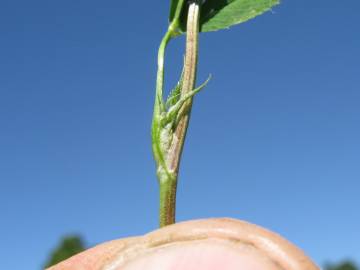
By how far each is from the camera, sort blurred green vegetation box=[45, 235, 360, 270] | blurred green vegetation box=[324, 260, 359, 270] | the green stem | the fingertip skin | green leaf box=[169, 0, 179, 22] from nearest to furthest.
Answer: the fingertip skin
the green stem
green leaf box=[169, 0, 179, 22]
blurred green vegetation box=[45, 235, 360, 270]
blurred green vegetation box=[324, 260, 359, 270]

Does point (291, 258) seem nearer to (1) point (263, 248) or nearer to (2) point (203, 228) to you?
(1) point (263, 248)

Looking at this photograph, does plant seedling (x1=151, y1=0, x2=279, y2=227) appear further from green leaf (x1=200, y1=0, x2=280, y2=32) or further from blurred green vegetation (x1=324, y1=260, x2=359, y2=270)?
blurred green vegetation (x1=324, y1=260, x2=359, y2=270)

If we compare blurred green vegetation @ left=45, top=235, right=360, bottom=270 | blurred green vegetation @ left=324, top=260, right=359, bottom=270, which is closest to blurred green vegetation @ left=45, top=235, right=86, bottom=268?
blurred green vegetation @ left=45, top=235, right=360, bottom=270

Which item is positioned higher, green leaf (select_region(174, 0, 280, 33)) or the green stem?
green leaf (select_region(174, 0, 280, 33))

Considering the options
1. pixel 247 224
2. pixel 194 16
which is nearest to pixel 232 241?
pixel 247 224

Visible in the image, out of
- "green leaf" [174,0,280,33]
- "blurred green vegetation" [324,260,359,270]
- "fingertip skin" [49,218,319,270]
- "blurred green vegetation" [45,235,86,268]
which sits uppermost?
"green leaf" [174,0,280,33]

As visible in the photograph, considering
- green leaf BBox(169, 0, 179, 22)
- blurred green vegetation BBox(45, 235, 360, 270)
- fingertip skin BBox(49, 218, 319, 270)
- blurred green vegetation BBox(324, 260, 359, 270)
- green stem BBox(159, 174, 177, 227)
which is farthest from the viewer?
blurred green vegetation BBox(324, 260, 359, 270)

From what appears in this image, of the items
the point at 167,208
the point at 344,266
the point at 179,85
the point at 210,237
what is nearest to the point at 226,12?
the point at 179,85
